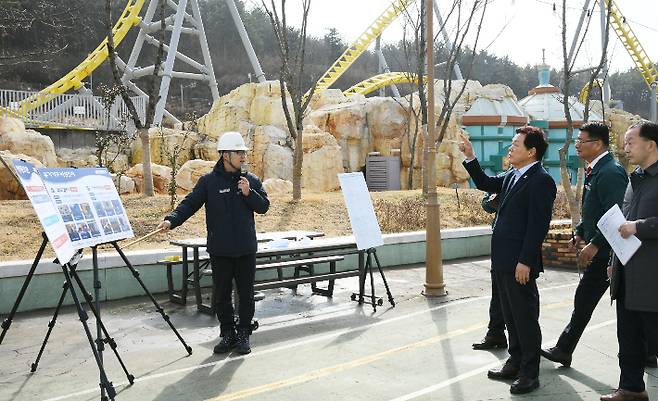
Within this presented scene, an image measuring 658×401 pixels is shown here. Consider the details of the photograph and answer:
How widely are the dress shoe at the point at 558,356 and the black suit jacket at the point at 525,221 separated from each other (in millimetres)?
1041

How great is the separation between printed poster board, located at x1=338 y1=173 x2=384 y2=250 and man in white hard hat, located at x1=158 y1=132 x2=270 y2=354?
1.87 meters

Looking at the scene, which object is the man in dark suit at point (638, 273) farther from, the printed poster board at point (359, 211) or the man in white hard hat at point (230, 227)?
the printed poster board at point (359, 211)

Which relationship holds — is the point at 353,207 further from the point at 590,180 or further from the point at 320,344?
the point at 590,180

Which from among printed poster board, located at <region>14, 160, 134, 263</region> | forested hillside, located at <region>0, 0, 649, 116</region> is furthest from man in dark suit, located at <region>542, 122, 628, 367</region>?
forested hillside, located at <region>0, 0, 649, 116</region>

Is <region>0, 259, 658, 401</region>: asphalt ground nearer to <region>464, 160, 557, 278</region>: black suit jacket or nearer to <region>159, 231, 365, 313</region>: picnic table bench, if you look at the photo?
<region>159, 231, 365, 313</region>: picnic table bench

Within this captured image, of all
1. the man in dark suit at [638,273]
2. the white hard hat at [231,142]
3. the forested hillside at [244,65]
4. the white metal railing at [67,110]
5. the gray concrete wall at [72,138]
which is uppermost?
the forested hillside at [244,65]

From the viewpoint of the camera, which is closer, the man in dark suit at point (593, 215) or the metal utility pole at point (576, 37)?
the man in dark suit at point (593, 215)

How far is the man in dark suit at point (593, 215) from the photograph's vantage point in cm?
503

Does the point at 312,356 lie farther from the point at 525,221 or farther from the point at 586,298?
the point at 586,298

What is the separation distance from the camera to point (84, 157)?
976 inches

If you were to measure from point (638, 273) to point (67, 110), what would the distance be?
27412 millimetres

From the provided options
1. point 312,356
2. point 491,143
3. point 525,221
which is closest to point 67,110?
point 491,143

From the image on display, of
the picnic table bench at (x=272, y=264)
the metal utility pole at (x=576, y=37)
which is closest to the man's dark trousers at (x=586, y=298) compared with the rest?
the picnic table bench at (x=272, y=264)

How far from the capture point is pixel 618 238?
4180mm
